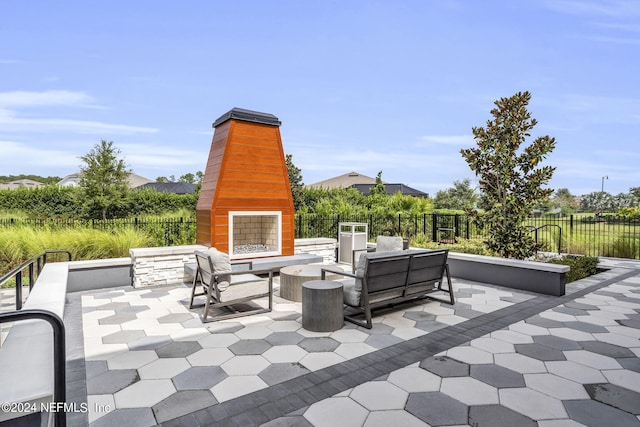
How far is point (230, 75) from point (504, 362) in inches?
447

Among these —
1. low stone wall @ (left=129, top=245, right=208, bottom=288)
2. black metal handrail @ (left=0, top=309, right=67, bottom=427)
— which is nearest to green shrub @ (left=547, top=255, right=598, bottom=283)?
low stone wall @ (left=129, top=245, right=208, bottom=288)

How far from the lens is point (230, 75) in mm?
11750

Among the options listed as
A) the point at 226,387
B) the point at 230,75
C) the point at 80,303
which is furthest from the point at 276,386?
the point at 230,75

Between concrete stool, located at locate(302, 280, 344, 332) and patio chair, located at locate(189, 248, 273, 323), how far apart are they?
32.6 inches

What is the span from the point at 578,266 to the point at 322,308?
6.47 meters

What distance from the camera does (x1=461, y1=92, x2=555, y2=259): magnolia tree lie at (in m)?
7.31

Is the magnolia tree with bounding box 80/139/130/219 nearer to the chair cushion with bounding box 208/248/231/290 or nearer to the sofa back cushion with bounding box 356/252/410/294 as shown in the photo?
the chair cushion with bounding box 208/248/231/290

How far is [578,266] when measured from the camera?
24.9ft

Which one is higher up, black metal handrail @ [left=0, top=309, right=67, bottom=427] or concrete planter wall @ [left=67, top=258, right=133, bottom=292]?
black metal handrail @ [left=0, top=309, right=67, bottom=427]

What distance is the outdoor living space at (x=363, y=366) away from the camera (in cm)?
257

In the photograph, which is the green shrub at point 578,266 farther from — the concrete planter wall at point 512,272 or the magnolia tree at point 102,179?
the magnolia tree at point 102,179

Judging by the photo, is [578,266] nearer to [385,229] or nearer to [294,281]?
[385,229]

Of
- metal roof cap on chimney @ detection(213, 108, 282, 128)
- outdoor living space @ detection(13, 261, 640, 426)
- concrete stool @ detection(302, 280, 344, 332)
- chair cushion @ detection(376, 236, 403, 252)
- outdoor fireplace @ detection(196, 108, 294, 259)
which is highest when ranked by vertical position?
metal roof cap on chimney @ detection(213, 108, 282, 128)

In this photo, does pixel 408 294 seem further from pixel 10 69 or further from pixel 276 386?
pixel 10 69
